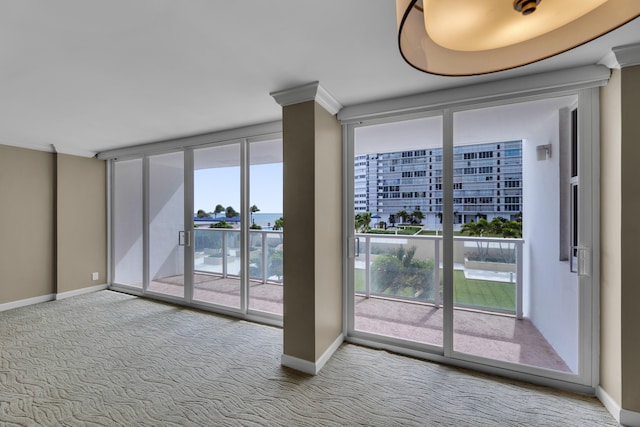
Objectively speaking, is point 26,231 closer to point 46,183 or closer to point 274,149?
point 46,183

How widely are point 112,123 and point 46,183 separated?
6.82ft

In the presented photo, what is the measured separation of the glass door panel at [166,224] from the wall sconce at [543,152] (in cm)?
425

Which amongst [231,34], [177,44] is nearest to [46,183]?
[177,44]

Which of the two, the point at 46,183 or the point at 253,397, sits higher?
the point at 46,183

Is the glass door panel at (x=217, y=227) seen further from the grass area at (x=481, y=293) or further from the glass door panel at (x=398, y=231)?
the grass area at (x=481, y=293)

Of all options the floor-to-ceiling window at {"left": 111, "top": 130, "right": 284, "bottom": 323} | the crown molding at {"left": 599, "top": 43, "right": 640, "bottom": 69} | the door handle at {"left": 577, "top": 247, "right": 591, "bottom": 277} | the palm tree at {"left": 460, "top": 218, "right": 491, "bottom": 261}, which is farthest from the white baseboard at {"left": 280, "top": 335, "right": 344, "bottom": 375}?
the crown molding at {"left": 599, "top": 43, "right": 640, "bottom": 69}

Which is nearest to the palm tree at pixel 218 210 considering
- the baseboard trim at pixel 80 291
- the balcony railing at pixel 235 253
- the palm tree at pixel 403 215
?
the balcony railing at pixel 235 253

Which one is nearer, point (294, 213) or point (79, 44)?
point (79, 44)

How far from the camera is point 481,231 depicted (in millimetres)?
2562

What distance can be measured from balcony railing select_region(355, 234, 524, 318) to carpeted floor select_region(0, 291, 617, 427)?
62cm

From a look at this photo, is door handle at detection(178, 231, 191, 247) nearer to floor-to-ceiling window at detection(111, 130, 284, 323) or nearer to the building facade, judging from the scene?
floor-to-ceiling window at detection(111, 130, 284, 323)

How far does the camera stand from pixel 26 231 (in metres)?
4.11

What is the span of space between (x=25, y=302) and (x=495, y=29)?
19.8 ft

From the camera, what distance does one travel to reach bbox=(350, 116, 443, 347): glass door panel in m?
2.72
